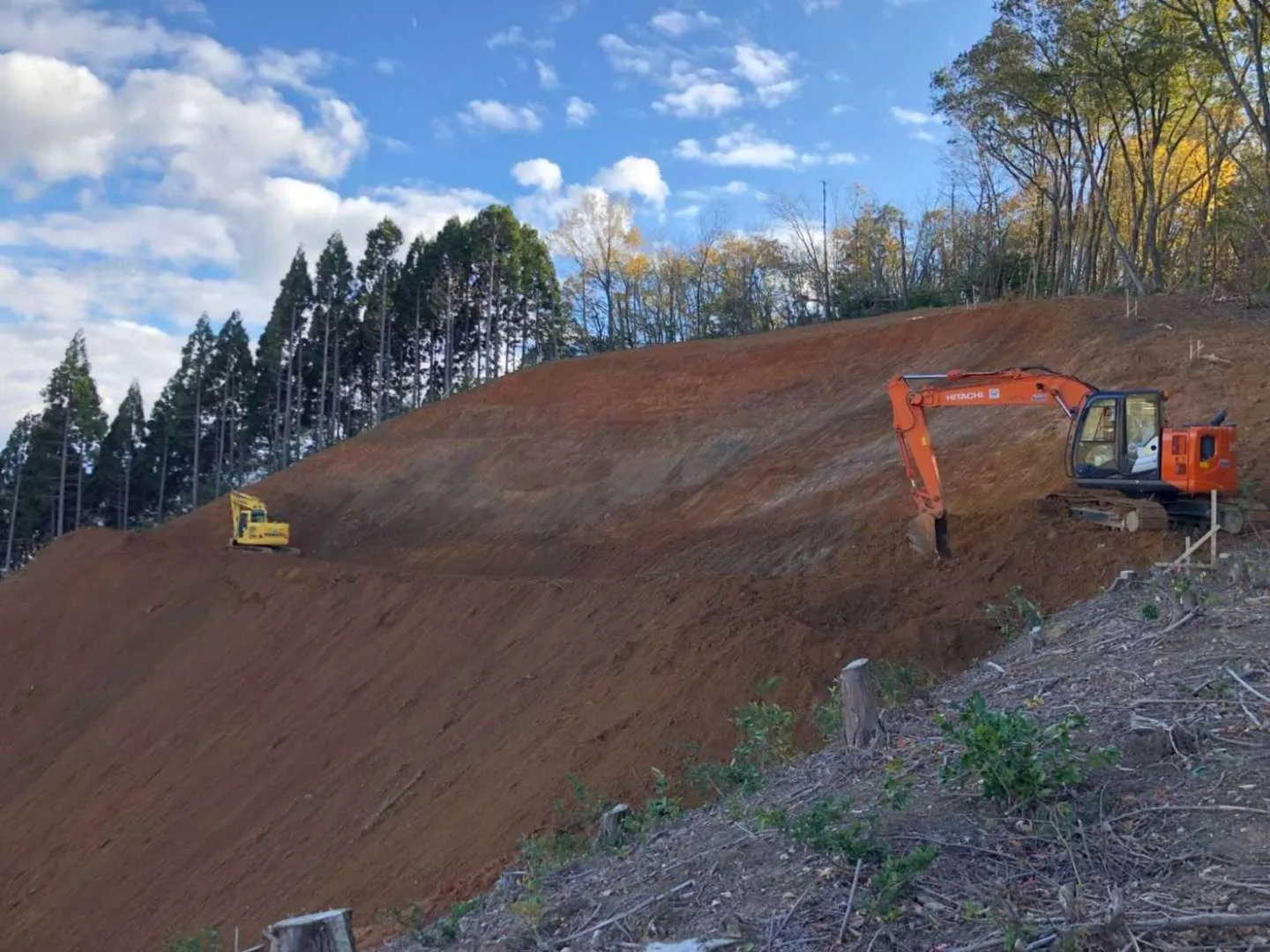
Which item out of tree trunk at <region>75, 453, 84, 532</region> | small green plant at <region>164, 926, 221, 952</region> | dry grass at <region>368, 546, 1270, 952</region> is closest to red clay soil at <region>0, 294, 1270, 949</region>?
small green plant at <region>164, 926, 221, 952</region>

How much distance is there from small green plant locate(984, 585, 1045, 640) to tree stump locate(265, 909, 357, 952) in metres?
6.78

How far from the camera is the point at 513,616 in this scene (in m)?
17.3

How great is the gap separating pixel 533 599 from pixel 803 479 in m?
7.15

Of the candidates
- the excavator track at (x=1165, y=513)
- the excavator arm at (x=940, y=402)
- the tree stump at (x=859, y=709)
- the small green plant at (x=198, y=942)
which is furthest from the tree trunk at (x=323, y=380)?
the tree stump at (x=859, y=709)

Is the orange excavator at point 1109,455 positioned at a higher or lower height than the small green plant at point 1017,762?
higher

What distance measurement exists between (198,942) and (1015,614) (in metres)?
8.62

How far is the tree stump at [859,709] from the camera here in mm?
6086

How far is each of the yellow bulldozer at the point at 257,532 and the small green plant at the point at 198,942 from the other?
18002 mm

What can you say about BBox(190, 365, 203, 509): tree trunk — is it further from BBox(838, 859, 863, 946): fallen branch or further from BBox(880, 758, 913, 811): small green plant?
BBox(838, 859, 863, 946): fallen branch

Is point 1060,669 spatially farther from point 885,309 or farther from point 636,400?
point 885,309

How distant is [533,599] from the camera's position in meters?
17.4

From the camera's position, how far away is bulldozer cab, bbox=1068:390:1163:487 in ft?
44.6

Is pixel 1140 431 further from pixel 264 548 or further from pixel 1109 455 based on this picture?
pixel 264 548

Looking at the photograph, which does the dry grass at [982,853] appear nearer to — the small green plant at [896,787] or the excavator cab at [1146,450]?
the small green plant at [896,787]
